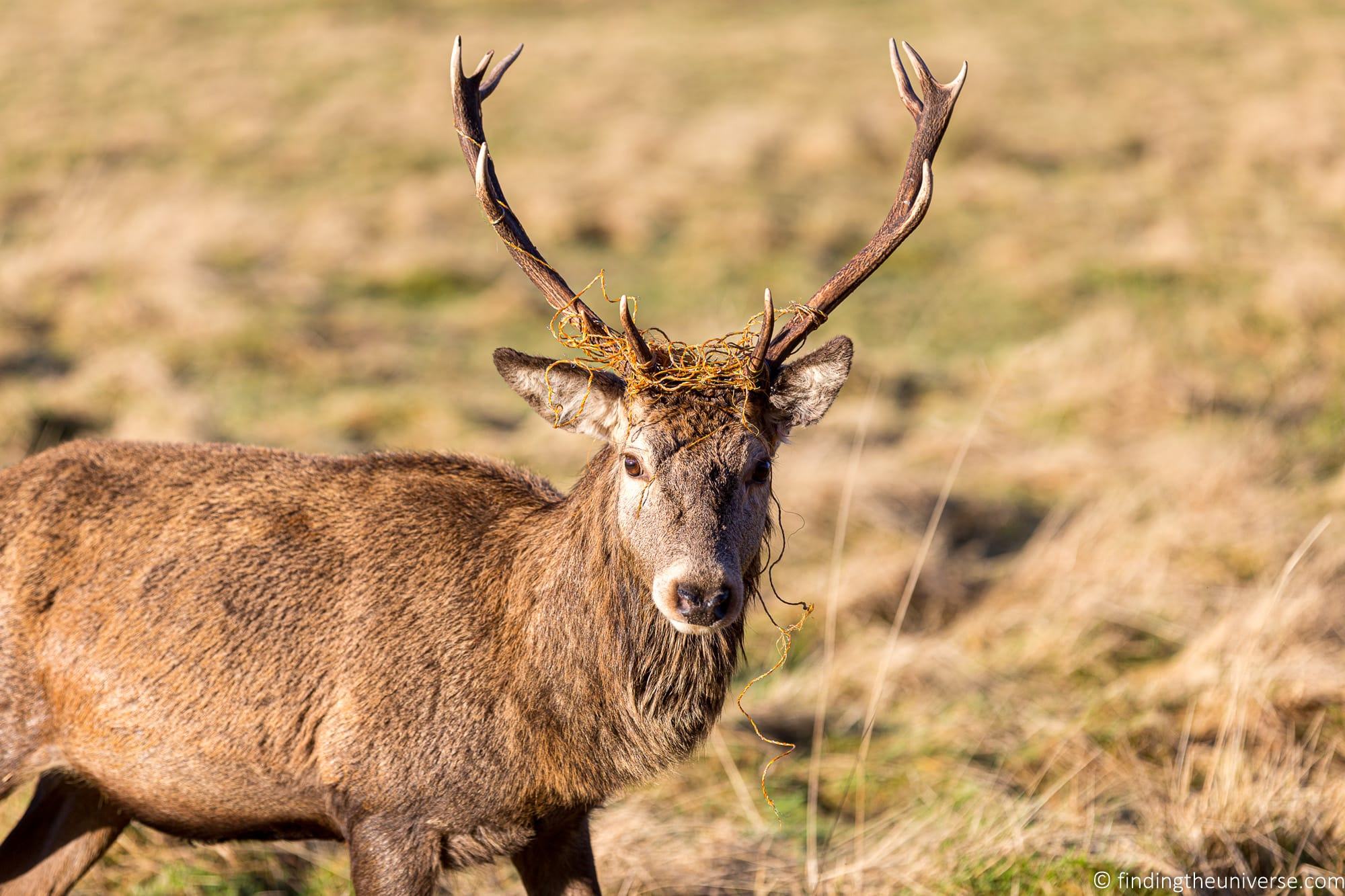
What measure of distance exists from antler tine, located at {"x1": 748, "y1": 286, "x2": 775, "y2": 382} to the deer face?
0.25ft

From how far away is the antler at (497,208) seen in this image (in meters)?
4.10

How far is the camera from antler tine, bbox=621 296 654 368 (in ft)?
12.5

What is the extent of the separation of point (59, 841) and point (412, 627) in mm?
1643

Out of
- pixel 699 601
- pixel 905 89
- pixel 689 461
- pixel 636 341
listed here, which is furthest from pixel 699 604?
pixel 905 89

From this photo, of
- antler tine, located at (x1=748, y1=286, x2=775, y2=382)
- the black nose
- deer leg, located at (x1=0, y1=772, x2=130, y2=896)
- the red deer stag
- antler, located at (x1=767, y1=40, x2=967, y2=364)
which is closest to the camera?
the black nose

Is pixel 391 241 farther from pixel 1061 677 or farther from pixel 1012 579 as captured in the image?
pixel 1061 677

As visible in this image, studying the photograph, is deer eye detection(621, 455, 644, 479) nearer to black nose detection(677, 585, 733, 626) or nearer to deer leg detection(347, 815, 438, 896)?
black nose detection(677, 585, 733, 626)

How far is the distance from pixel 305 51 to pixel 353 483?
26727mm

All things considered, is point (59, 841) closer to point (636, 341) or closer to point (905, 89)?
point (636, 341)

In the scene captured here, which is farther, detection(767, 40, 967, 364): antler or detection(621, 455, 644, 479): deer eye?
detection(767, 40, 967, 364): antler

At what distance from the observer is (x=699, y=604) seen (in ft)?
11.9

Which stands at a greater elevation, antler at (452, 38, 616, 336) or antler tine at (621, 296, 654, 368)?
antler at (452, 38, 616, 336)

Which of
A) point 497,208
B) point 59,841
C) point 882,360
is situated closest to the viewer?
point 497,208

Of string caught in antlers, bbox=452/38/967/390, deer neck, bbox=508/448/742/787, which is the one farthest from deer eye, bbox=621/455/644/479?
string caught in antlers, bbox=452/38/967/390
